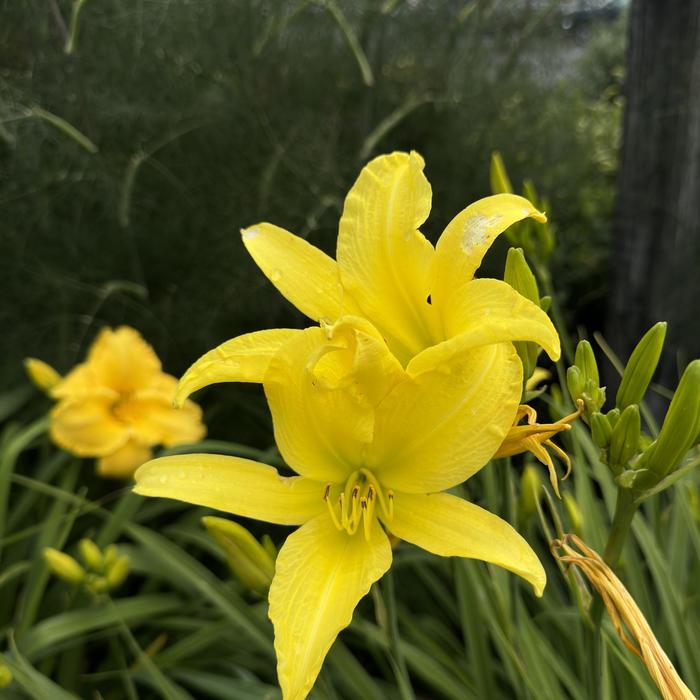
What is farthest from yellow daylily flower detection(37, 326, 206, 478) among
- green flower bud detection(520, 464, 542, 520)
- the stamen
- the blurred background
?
the stamen

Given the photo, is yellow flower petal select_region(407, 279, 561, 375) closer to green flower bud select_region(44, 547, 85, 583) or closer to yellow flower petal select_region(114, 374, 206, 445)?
green flower bud select_region(44, 547, 85, 583)

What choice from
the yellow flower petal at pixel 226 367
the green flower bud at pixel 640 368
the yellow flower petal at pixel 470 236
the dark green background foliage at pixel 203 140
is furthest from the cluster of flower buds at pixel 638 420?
the dark green background foliage at pixel 203 140

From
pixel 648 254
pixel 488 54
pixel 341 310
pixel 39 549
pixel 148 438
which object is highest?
pixel 488 54

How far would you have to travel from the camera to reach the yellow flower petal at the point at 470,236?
0.47 metres

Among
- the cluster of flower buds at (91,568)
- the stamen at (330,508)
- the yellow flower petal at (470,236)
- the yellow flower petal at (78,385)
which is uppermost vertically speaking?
the yellow flower petal at (470,236)

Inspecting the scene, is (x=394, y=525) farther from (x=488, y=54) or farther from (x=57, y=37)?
(x=488, y=54)

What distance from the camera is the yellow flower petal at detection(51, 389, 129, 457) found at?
4.04 ft

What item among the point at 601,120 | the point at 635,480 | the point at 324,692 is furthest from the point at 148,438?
the point at 601,120

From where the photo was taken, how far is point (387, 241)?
50cm

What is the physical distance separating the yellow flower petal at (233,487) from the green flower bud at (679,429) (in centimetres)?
23

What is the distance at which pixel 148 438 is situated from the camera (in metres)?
1.26

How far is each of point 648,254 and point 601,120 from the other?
76cm

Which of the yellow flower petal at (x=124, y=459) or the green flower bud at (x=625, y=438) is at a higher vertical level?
the green flower bud at (x=625, y=438)

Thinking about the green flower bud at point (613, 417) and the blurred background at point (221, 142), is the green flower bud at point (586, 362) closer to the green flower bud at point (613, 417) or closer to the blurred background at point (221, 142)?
the green flower bud at point (613, 417)
